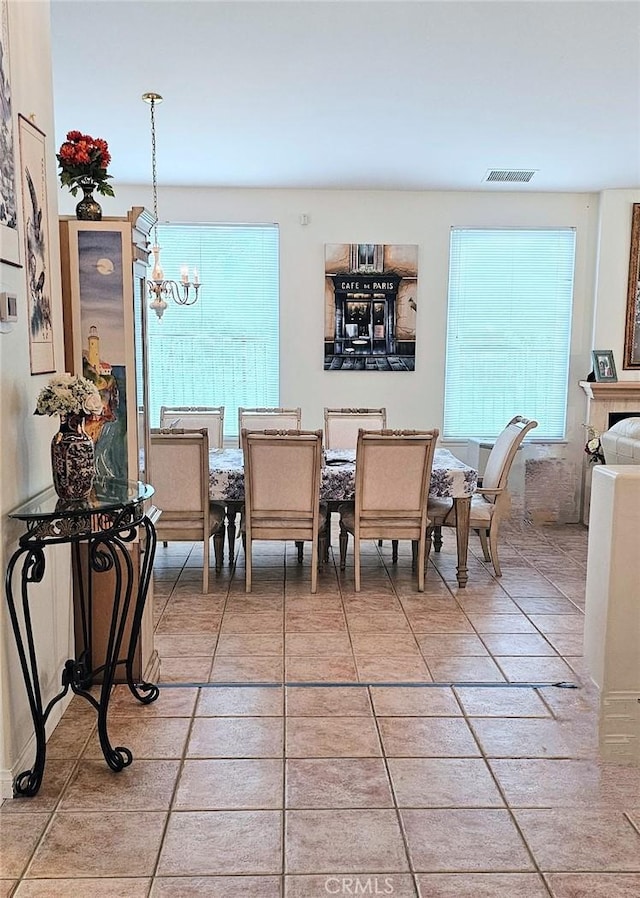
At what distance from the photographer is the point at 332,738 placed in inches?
106

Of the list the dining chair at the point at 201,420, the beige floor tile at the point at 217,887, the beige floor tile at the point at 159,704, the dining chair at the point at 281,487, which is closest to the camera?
the beige floor tile at the point at 217,887

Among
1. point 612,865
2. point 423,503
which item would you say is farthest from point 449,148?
point 612,865

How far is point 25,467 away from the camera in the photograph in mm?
2461

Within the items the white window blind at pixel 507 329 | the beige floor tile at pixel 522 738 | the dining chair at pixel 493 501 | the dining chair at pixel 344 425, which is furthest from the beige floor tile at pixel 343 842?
the white window blind at pixel 507 329

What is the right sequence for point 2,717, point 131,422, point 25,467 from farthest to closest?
point 131,422
point 25,467
point 2,717

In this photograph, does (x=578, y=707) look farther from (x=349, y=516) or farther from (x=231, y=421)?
(x=231, y=421)

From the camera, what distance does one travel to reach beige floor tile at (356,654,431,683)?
10.6 ft

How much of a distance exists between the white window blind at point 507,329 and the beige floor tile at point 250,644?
3375 millimetres

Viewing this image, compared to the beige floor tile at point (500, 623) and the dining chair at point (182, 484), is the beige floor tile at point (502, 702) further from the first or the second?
the dining chair at point (182, 484)

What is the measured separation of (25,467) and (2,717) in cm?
78

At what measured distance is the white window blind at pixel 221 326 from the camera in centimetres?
632

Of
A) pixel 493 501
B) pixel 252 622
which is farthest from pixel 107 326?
pixel 493 501

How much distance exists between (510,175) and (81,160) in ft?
13.1

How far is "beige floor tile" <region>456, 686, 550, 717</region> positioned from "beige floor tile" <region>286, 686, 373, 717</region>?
408 mm
